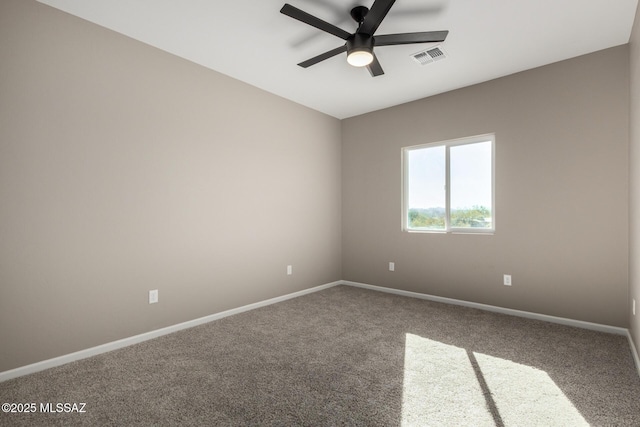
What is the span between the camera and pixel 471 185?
385 centimetres

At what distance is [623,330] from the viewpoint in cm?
286

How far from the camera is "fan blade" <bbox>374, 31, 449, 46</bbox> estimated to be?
7.59 feet

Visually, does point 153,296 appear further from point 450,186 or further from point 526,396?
point 450,186

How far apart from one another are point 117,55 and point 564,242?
445cm

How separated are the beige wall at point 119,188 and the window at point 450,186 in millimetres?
1792

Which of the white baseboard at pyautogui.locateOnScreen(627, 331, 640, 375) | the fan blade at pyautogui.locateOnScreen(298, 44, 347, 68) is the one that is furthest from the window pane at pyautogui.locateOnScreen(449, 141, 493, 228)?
the fan blade at pyautogui.locateOnScreen(298, 44, 347, 68)

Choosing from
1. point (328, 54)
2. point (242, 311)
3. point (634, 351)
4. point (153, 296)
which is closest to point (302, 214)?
point (242, 311)

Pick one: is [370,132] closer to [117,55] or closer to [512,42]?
[512,42]

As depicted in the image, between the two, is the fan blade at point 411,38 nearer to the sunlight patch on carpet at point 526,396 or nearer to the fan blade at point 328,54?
the fan blade at point 328,54

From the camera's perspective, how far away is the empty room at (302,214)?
204 cm

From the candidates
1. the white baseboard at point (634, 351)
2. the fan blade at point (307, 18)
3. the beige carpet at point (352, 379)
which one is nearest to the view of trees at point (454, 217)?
the beige carpet at point (352, 379)

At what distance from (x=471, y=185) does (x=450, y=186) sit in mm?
258

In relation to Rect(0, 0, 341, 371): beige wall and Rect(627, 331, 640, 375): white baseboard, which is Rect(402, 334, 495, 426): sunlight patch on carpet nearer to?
Rect(627, 331, 640, 375): white baseboard

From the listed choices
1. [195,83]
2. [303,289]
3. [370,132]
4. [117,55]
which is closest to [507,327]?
[303,289]
